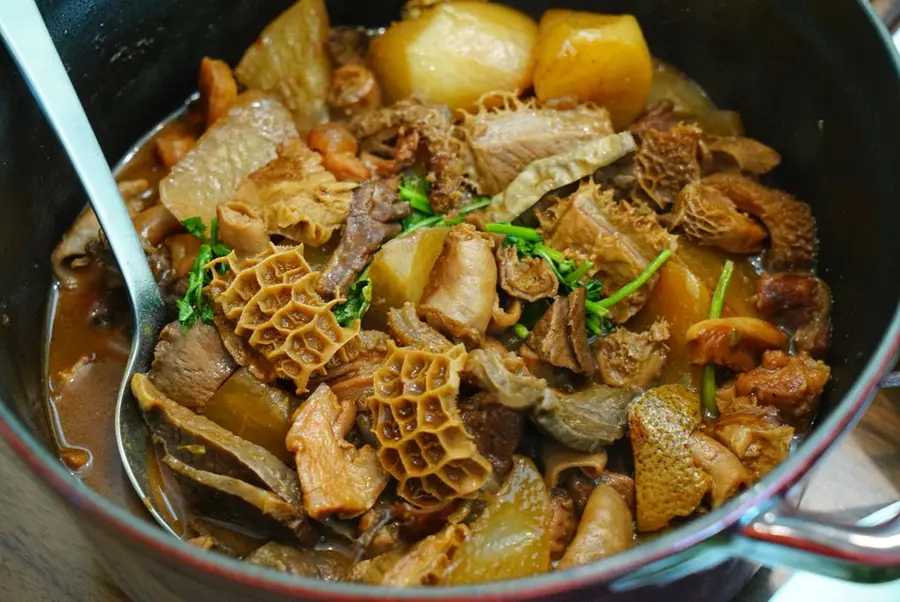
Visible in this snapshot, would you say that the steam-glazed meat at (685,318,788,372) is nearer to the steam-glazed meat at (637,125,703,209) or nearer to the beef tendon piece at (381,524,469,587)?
the steam-glazed meat at (637,125,703,209)

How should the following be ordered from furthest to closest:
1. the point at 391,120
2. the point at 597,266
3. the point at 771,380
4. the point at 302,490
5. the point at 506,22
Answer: the point at 506,22, the point at 391,120, the point at 597,266, the point at 771,380, the point at 302,490

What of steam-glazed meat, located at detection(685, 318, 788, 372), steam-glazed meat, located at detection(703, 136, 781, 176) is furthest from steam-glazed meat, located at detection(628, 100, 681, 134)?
steam-glazed meat, located at detection(685, 318, 788, 372)

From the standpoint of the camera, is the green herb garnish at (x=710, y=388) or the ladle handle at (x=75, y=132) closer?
the ladle handle at (x=75, y=132)

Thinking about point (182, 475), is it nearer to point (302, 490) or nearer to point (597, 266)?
point (302, 490)

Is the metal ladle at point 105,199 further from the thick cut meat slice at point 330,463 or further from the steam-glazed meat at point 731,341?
the steam-glazed meat at point 731,341

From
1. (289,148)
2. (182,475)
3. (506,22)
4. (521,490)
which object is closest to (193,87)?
(289,148)

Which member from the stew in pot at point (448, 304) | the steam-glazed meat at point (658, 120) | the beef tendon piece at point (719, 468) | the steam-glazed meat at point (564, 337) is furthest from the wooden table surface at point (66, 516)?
the steam-glazed meat at point (658, 120)

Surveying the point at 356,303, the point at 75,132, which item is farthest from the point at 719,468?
the point at 75,132
